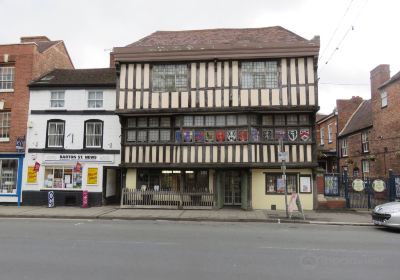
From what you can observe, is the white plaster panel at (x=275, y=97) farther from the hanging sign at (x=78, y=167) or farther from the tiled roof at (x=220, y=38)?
the hanging sign at (x=78, y=167)

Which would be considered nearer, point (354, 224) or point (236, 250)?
point (236, 250)

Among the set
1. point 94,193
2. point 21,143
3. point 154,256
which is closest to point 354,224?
point 154,256

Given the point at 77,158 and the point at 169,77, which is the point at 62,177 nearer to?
the point at 77,158

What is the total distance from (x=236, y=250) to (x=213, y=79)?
1266 centimetres

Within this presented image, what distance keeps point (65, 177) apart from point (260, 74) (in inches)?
499

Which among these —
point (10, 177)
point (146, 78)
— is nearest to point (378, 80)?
point (146, 78)

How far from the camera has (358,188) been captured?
1873 centimetres

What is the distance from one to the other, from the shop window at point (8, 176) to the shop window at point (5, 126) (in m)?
1.39

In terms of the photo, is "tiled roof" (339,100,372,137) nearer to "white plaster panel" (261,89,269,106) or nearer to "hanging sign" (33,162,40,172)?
"white plaster panel" (261,89,269,106)

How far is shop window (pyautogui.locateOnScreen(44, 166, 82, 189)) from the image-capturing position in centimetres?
2122

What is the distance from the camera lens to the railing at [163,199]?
19516 mm

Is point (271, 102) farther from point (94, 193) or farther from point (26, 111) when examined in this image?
point (26, 111)

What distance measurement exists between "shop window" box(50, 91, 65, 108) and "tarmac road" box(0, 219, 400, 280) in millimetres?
10772

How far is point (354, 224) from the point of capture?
1480cm
